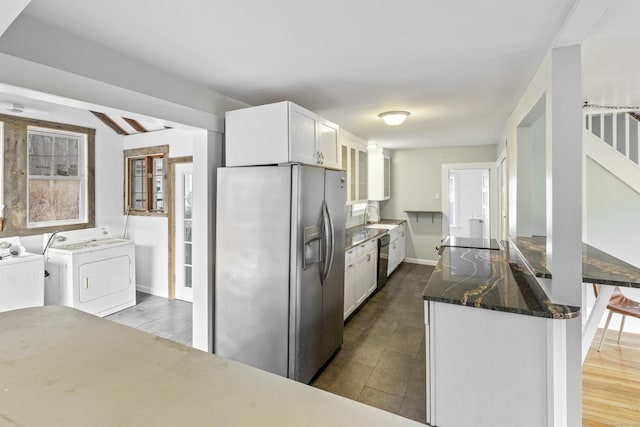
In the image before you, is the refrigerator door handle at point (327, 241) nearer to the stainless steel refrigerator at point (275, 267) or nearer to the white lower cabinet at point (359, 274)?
the stainless steel refrigerator at point (275, 267)

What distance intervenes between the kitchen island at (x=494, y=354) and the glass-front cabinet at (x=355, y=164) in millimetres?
2812

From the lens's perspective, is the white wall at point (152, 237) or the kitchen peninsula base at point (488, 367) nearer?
the kitchen peninsula base at point (488, 367)

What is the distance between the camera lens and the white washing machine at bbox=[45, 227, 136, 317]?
3.67 metres

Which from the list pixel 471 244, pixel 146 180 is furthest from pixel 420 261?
pixel 146 180

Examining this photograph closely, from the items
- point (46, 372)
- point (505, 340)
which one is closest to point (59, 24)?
point (46, 372)

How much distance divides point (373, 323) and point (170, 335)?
2.22m

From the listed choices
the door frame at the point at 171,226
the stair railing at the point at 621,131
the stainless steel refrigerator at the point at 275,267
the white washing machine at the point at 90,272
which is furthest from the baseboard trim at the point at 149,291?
the stair railing at the point at 621,131

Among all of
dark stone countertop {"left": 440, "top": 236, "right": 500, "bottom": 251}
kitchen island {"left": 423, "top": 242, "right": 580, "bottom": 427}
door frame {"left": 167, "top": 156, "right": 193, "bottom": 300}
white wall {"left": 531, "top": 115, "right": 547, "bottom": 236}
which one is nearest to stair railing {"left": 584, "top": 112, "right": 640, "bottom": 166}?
white wall {"left": 531, "top": 115, "right": 547, "bottom": 236}

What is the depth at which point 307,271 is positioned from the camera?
2.44m

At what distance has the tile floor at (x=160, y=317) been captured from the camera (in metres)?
3.50

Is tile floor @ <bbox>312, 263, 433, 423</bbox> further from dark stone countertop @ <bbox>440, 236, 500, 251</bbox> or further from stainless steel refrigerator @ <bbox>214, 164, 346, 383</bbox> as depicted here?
dark stone countertop @ <bbox>440, 236, 500, 251</bbox>

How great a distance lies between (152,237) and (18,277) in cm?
158

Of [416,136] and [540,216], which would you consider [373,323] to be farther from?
[416,136]

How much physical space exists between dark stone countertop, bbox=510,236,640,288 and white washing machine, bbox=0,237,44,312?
15.0 feet
